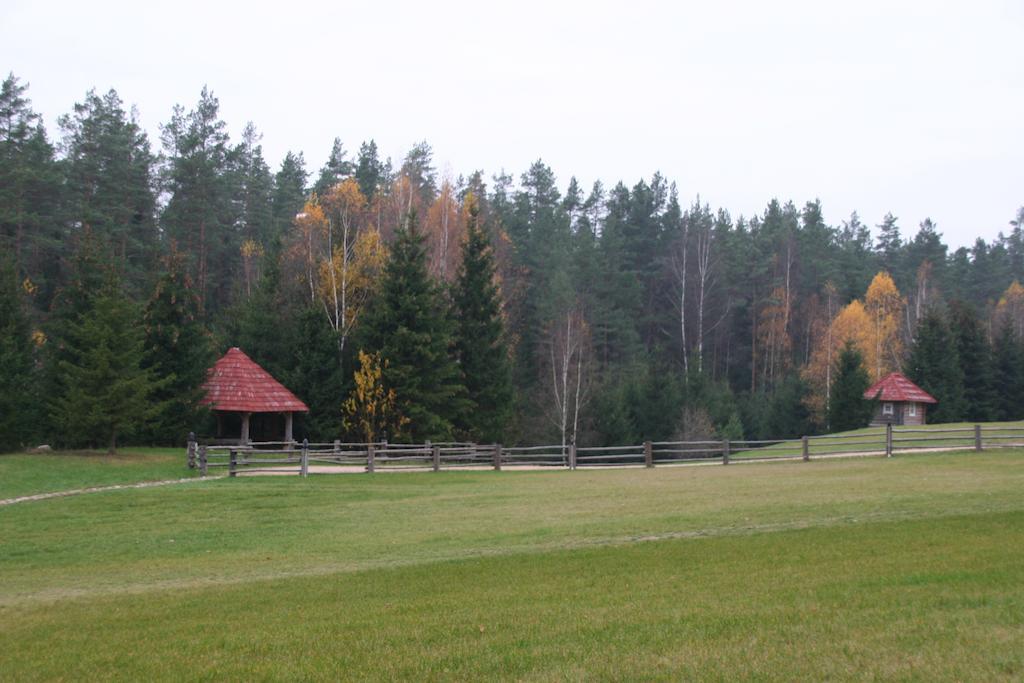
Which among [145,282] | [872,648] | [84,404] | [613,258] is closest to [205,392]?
[84,404]

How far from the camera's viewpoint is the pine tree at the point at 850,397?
51.4 metres

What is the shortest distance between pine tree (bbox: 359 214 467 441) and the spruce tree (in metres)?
32.6

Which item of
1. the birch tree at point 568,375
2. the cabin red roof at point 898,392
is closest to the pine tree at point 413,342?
the birch tree at point 568,375

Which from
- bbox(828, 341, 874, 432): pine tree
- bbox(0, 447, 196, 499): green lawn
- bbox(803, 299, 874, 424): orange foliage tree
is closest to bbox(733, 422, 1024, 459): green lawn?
bbox(828, 341, 874, 432): pine tree

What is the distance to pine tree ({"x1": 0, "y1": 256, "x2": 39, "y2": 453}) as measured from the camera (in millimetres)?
33844

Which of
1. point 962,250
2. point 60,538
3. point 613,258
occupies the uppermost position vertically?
point 962,250

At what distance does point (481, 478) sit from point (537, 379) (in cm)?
3170

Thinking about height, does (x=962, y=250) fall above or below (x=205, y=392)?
above

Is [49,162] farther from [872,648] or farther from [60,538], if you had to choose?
[872,648]

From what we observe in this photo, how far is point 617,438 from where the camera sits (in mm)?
49812

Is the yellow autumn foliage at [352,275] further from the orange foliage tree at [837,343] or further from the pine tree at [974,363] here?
the pine tree at [974,363]

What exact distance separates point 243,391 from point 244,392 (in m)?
0.06

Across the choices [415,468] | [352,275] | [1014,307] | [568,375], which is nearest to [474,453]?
[415,468]

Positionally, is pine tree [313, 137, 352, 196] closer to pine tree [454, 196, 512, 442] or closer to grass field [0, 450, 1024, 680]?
pine tree [454, 196, 512, 442]
